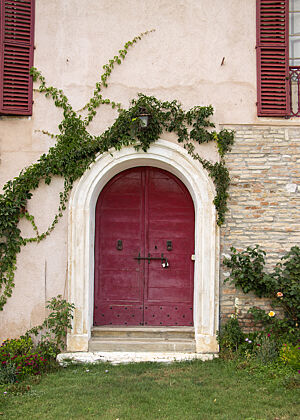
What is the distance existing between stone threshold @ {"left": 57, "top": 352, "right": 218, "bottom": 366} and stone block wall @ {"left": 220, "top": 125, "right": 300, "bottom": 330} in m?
0.72

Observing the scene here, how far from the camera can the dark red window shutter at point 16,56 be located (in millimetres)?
5590

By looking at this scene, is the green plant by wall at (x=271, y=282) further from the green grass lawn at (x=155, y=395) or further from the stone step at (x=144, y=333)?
the stone step at (x=144, y=333)

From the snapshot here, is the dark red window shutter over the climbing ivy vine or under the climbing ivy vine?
over

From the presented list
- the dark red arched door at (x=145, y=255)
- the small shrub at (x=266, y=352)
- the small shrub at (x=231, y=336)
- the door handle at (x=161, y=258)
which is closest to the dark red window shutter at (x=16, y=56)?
the dark red arched door at (x=145, y=255)

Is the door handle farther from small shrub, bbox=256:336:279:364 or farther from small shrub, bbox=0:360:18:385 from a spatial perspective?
small shrub, bbox=0:360:18:385

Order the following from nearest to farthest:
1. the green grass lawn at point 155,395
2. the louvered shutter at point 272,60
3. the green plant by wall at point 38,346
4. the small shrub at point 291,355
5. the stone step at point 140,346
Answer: the green grass lawn at point 155,395
the small shrub at point 291,355
the green plant by wall at point 38,346
the stone step at point 140,346
the louvered shutter at point 272,60

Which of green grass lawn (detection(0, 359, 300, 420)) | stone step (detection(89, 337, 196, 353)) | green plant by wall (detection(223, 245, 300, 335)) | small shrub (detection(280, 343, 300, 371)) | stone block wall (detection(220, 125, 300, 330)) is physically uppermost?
stone block wall (detection(220, 125, 300, 330))

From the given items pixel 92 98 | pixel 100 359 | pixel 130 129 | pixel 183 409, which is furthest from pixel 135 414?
pixel 92 98

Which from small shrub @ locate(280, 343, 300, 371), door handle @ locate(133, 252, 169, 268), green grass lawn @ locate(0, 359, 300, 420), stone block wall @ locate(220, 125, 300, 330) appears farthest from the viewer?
door handle @ locate(133, 252, 169, 268)

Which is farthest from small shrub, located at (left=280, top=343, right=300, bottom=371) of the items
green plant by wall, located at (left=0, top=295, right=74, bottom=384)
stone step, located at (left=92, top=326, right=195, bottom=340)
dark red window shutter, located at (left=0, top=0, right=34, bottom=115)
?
dark red window shutter, located at (left=0, top=0, right=34, bottom=115)

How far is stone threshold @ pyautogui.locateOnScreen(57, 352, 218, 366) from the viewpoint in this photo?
17.1 feet

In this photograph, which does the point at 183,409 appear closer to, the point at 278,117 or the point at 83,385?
the point at 83,385

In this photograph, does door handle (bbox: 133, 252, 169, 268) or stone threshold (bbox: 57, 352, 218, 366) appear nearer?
stone threshold (bbox: 57, 352, 218, 366)

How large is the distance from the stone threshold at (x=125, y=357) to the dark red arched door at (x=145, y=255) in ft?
2.08
